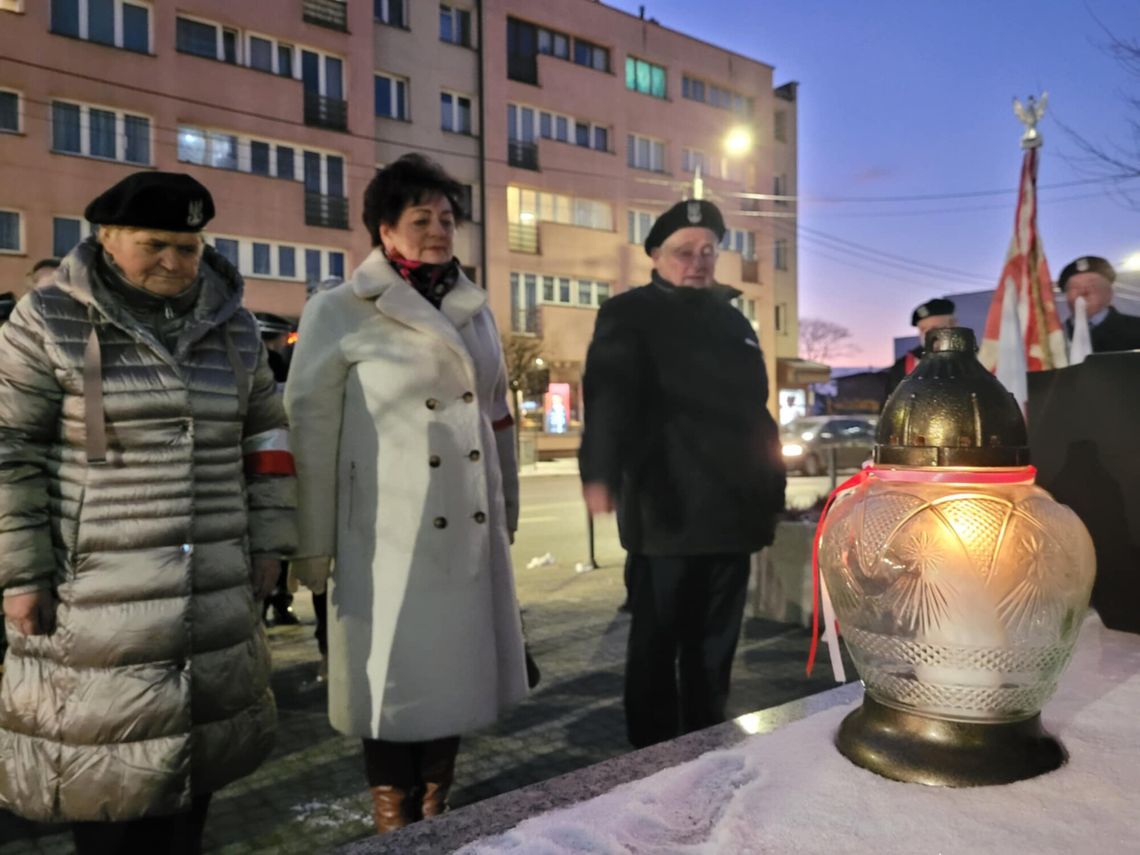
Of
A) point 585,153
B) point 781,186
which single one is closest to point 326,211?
point 585,153

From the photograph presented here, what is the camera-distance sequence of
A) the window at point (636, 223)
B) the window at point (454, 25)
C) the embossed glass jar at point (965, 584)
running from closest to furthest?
the embossed glass jar at point (965, 584)
the window at point (454, 25)
the window at point (636, 223)

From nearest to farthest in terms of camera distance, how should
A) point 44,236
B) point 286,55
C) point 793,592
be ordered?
point 793,592 < point 44,236 < point 286,55

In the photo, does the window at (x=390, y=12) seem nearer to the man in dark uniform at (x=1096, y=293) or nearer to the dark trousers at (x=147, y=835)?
the man in dark uniform at (x=1096, y=293)

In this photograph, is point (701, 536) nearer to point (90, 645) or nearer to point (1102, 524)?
point (1102, 524)

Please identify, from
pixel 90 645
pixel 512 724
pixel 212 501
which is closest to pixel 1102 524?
pixel 212 501

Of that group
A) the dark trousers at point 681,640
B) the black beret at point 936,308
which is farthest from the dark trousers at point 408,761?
the black beret at point 936,308

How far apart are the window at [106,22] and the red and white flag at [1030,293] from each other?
22.0 meters

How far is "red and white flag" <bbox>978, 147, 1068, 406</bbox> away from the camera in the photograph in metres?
4.32

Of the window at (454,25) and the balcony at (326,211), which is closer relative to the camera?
the balcony at (326,211)

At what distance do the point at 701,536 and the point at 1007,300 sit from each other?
1.38 meters

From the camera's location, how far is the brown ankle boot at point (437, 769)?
264 cm

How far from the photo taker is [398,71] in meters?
26.5

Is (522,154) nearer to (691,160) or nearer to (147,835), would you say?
(691,160)

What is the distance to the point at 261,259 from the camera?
2333 centimetres
